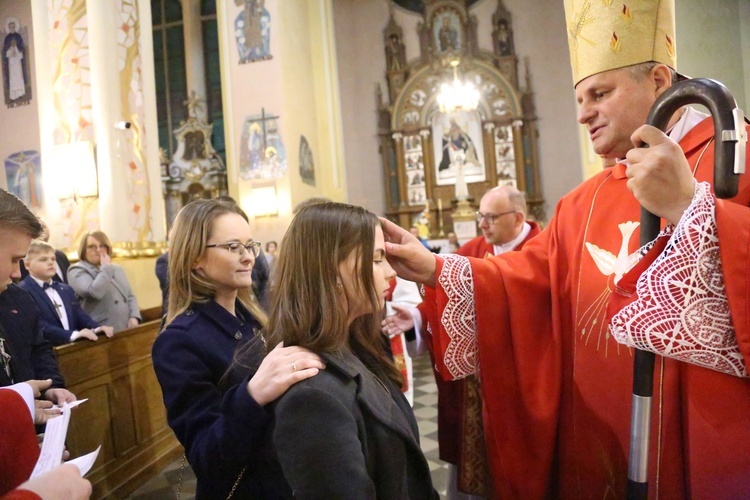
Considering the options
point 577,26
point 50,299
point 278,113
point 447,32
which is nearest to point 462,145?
point 447,32

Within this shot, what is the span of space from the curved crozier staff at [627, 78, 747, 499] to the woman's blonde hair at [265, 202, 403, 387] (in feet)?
1.99

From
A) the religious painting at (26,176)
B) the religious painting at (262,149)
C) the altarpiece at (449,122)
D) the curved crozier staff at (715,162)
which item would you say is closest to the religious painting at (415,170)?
the altarpiece at (449,122)


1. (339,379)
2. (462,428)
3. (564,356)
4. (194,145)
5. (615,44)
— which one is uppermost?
(194,145)

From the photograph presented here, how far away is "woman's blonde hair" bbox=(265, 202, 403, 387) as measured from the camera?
1.19 meters

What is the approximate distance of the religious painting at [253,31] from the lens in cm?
1058

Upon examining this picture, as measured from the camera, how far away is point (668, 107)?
114 centimetres

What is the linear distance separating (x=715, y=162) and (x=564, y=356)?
816 mm

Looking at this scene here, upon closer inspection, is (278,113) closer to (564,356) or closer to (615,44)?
(615,44)

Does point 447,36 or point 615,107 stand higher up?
point 447,36

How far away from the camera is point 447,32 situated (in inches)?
564

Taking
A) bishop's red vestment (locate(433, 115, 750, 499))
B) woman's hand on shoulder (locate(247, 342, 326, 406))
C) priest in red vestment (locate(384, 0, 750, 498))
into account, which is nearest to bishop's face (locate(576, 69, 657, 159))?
priest in red vestment (locate(384, 0, 750, 498))

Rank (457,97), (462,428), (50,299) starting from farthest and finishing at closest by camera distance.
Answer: (457,97)
(50,299)
(462,428)

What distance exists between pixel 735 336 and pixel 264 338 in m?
1.07

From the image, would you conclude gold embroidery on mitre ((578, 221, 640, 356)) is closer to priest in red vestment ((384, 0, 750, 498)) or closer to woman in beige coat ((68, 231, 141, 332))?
priest in red vestment ((384, 0, 750, 498))
